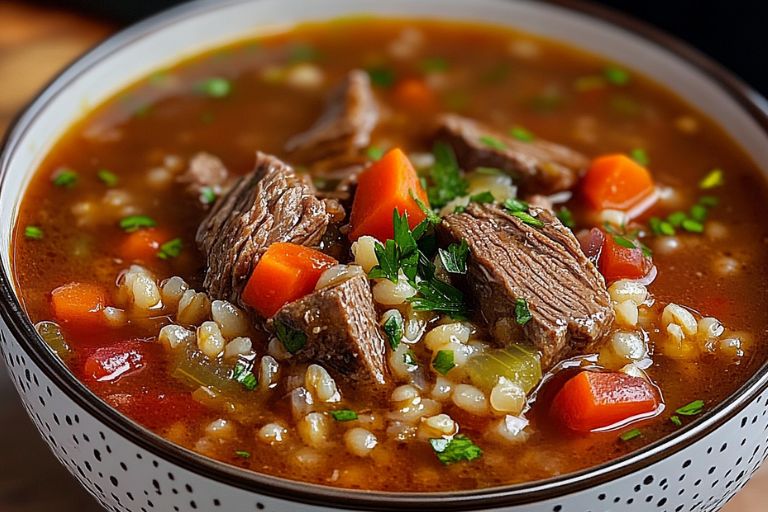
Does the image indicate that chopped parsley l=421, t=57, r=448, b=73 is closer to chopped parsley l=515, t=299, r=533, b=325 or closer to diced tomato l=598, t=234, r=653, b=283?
diced tomato l=598, t=234, r=653, b=283

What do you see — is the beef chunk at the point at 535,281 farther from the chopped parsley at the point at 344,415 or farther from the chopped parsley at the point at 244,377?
the chopped parsley at the point at 244,377

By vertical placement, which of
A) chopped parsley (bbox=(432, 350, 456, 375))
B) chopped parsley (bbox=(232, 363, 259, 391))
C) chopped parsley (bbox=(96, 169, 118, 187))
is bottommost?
chopped parsley (bbox=(232, 363, 259, 391))

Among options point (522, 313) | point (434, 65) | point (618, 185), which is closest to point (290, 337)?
point (522, 313)

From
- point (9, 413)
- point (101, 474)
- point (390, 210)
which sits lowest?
point (9, 413)

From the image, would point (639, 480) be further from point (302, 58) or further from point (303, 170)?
Answer: point (302, 58)

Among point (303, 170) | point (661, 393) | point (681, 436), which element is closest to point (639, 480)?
point (681, 436)

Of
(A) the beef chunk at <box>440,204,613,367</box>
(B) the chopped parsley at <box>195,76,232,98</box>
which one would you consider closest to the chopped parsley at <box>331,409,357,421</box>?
(A) the beef chunk at <box>440,204,613,367</box>
